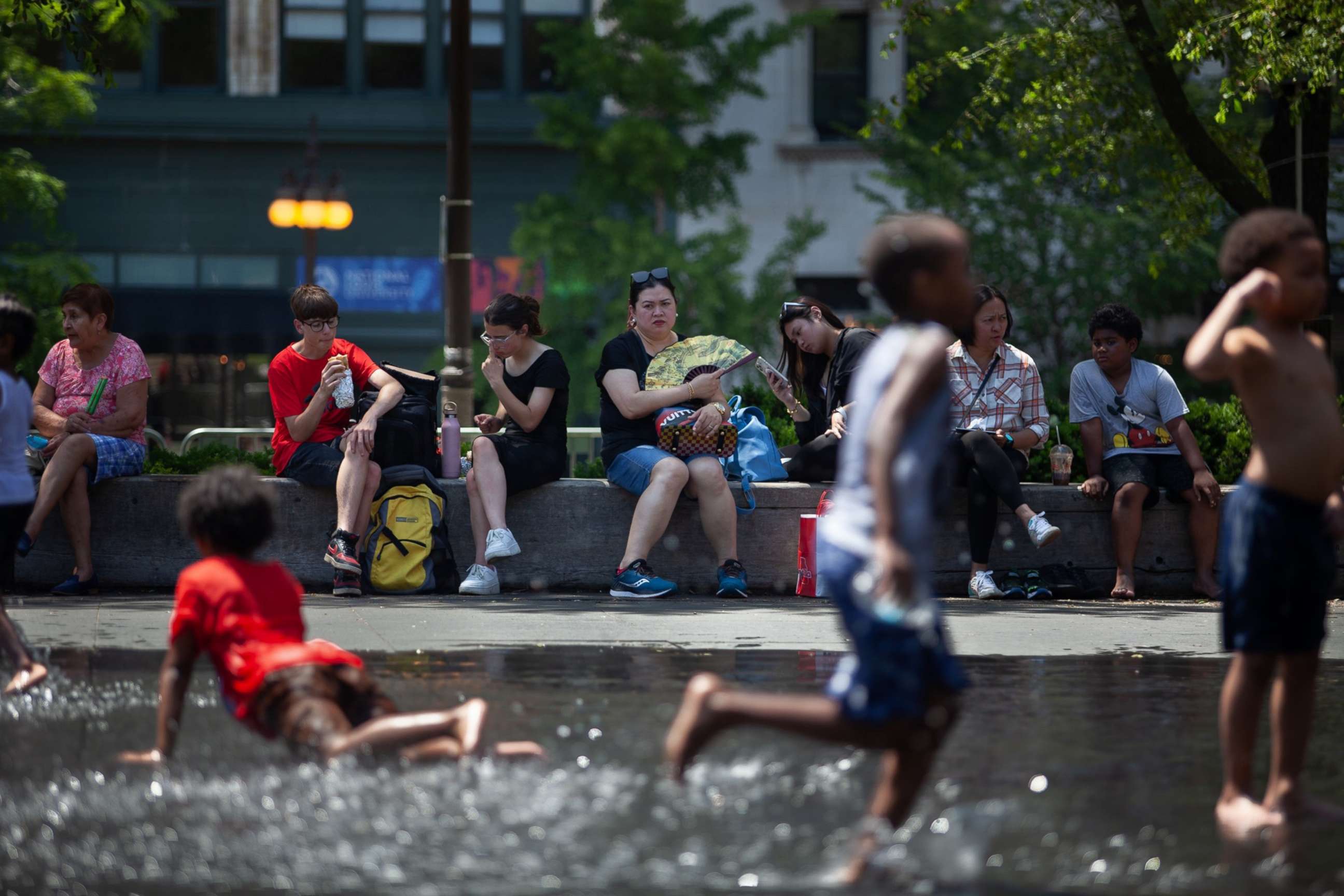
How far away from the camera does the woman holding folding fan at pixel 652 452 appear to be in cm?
969

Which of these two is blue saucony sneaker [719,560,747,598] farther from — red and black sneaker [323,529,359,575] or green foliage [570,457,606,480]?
red and black sneaker [323,529,359,575]

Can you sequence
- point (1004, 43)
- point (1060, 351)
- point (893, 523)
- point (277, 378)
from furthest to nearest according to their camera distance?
point (1060, 351)
point (1004, 43)
point (277, 378)
point (893, 523)

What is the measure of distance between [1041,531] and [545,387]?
3026 millimetres

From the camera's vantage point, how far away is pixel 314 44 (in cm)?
3114

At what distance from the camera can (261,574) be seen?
514 cm

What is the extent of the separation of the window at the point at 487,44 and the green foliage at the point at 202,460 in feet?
68.4

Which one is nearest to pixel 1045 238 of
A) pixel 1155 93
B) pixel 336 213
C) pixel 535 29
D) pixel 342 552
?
pixel 535 29

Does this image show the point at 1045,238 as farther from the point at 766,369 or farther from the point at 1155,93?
the point at 766,369

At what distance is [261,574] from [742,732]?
177 centimetres

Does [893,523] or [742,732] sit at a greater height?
[893,523]

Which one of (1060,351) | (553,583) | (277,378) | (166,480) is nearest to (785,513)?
(553,583)

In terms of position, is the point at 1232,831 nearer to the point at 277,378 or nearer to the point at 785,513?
the point at 785,513

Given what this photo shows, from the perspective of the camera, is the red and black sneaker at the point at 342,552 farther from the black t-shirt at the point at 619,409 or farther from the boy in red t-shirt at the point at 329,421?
the black t-shirt at the point at 619,409

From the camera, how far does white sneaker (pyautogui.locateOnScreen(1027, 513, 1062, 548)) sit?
31.3ft
